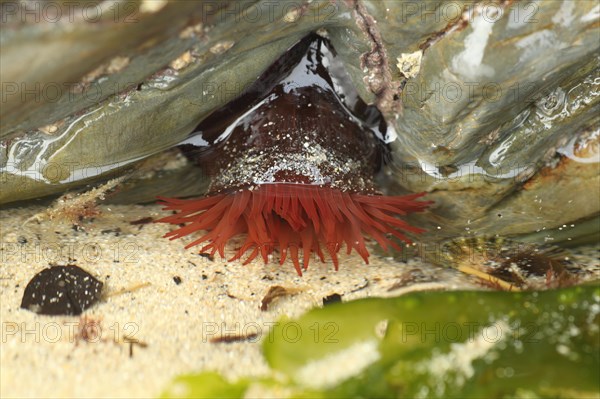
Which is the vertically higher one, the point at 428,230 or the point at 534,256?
the point at 428,230

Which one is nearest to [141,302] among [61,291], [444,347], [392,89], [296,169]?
[61,291]

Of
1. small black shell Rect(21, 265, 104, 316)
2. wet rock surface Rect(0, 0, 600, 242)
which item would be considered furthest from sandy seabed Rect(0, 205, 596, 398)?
wet rock surface Rect(0, 0, 600, 242)

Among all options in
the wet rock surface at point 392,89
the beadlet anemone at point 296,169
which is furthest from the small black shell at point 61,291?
the wet rock surface at point 392,89

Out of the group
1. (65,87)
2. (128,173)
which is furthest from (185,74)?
(128,173)

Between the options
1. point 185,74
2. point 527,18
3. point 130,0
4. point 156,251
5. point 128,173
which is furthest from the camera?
point 128,173

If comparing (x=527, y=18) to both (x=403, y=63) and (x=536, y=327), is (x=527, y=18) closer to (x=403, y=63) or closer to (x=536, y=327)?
(x=403, y=63)

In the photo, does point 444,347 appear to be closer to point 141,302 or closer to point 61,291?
point 141,302
